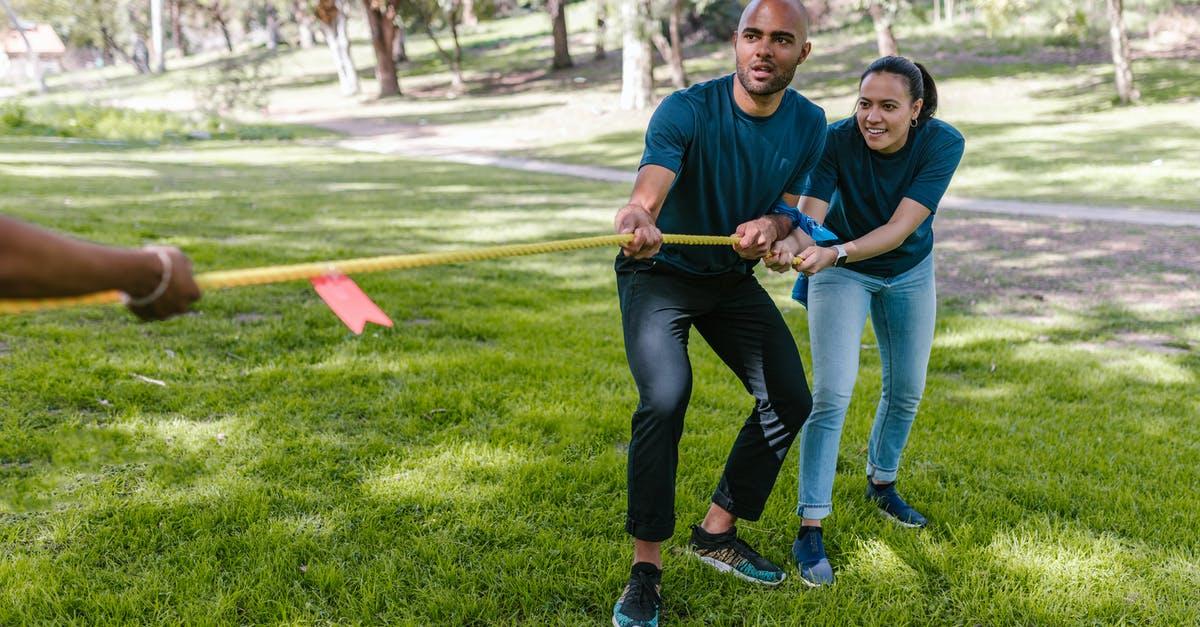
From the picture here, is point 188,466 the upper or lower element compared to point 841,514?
upper

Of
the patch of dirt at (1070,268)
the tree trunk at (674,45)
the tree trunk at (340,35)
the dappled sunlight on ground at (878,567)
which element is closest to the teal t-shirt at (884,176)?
the dappled sunlight on ground at (878,567)

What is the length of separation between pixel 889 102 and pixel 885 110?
0.10 ft

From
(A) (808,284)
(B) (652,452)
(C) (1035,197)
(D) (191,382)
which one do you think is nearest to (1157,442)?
(A) (808,284)

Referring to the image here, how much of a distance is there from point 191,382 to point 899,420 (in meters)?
3.62

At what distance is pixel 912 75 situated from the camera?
3521mm

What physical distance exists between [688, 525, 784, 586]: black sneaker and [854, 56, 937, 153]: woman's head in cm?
156

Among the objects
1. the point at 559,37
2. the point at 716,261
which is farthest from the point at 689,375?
the point at 559,37

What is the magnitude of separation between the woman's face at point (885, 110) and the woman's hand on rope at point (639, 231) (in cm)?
111

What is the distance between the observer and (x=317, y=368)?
5.38 meters

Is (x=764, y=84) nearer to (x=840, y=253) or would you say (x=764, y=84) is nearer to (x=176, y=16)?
(x=840, y=253)

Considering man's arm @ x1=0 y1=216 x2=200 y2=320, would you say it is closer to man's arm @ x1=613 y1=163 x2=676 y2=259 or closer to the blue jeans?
man's arm @ x1=613 y1=163 x2=676 y2=259

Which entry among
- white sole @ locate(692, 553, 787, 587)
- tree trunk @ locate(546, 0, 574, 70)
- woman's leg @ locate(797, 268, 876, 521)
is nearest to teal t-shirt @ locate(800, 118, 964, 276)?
woman's leg @ locate(797, 268, 876, 521)

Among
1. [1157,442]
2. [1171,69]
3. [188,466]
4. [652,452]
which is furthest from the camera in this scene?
[1171,69]

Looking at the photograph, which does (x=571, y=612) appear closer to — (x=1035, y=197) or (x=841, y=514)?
(x=841, y=514)
